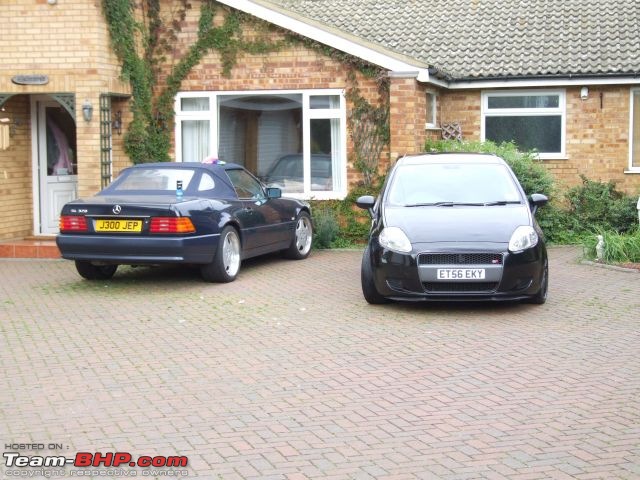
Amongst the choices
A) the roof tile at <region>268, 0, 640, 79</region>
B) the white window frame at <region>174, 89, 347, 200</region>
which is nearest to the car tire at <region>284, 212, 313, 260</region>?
the white window frame at <region>174, 89, 347, 200</region>

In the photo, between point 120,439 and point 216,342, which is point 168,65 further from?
point 120,439

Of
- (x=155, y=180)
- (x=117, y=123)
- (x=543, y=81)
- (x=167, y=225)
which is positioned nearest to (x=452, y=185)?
(x=167, y=225)

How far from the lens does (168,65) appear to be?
17.5 metres

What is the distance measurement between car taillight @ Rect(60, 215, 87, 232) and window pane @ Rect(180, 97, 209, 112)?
6.02 metres

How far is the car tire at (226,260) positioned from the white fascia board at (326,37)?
510cm

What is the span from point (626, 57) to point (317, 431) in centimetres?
1456

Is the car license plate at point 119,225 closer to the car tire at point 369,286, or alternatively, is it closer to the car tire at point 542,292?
the car tire at point 369,286

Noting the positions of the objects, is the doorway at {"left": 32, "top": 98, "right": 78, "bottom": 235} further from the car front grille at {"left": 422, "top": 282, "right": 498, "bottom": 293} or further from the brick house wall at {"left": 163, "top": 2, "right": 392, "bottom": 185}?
the car front grille at {"left": 422, "top": 282, "right": 498, "bottom": 293}

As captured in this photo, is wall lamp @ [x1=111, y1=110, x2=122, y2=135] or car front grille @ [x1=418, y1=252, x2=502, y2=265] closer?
car front grille @ [x1=418, y1=252, x2=502, y2=265]

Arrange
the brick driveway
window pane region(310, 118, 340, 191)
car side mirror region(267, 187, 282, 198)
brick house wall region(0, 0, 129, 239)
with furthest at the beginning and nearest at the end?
window pane region(310, 118, 340, 191), brick house wall region(0, 0, 129, 239), car side mirror region(267, 187, 282, 198), the brick driveway

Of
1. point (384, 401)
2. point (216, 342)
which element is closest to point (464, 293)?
point (216, 342)

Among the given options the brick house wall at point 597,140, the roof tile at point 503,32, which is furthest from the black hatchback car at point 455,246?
the brick house wall at point 597,140

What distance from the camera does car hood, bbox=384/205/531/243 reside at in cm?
1027

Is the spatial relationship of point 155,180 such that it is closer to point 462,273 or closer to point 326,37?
point 462,273
